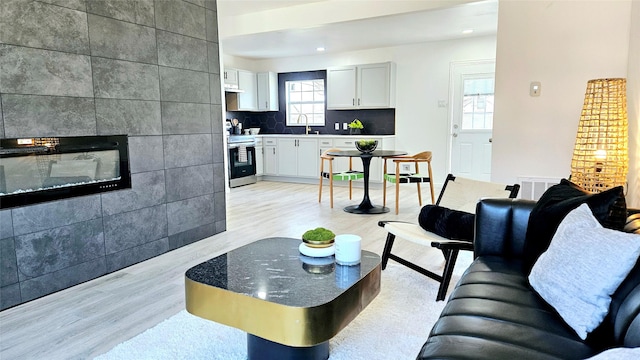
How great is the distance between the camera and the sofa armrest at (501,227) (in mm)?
2096

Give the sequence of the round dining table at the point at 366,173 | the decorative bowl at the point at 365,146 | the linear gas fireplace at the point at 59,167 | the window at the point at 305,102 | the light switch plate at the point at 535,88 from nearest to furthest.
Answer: the linear gas fireplace at the point at 59,167
the light switch plate at the point at 535,88
the round dining table at the point at 366,173
the decorative bowl at the point at 365,146
the window at the point at 305,102

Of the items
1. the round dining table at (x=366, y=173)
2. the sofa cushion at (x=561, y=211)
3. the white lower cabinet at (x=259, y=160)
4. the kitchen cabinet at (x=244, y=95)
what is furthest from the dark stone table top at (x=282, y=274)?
the kitchen cabinet at (x=244, y=95)

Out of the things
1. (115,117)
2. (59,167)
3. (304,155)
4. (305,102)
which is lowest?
(304,155)

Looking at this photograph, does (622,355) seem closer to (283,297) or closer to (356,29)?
(283,297)

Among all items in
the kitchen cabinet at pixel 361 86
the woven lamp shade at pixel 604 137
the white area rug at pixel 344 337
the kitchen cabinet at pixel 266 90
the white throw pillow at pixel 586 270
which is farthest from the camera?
the kitchen cabinet at pixel 266 90

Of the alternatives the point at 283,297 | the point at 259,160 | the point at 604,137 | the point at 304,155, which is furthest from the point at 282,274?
the point at 259,160

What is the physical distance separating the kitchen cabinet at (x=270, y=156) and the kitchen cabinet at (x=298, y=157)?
3.6 inches

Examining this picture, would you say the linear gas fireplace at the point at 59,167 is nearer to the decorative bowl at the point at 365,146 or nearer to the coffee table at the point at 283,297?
the coffee table at the point at 283,297

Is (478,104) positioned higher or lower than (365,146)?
higher

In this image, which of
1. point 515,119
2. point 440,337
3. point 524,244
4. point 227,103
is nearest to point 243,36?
point 227,103

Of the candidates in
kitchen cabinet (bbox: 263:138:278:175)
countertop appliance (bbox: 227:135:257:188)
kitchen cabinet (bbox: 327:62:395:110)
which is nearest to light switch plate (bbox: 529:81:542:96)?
kitchen cabinet (bbox: 327:62:395:110)

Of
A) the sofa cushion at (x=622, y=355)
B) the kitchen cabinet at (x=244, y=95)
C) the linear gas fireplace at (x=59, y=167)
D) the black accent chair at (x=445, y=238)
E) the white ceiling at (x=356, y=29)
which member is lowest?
the black accent chair at (x=445, y=238)

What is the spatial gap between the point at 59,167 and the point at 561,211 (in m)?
2.98

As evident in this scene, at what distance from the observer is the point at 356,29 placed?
5453mm
